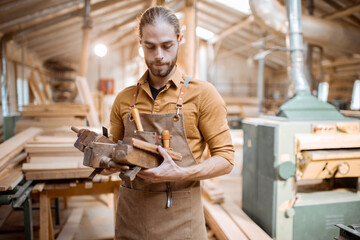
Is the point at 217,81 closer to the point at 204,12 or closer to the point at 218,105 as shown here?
the point at 204,12

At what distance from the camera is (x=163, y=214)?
1.54 meters

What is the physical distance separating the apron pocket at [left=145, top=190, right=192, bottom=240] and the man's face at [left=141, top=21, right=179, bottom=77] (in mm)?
718

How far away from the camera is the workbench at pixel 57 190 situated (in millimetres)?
2602

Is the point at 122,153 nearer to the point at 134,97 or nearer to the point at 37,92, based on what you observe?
the point at 134,97

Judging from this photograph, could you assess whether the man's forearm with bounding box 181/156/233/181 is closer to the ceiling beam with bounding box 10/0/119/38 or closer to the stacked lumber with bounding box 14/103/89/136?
the stacked lumber with bounding box 14/103/89/136

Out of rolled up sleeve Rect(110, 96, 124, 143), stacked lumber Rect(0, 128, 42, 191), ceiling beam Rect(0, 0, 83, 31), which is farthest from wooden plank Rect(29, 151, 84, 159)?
ceiling beam Rect(0, 0, 83, 31)

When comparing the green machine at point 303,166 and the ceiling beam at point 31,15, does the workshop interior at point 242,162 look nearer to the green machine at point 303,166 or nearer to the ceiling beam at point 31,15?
the green machine at point 303,166

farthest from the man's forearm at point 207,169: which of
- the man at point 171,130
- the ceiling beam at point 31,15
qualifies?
the ceiling beam at point 31,15

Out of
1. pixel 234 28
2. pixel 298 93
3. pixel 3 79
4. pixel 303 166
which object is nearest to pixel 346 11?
pixel 234 28

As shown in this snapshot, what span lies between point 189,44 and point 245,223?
226 cm

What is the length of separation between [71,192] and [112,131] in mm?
1511

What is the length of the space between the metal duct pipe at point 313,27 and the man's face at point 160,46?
3.07 meters

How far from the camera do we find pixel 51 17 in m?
7.90

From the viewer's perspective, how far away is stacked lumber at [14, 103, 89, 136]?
3914 mm
